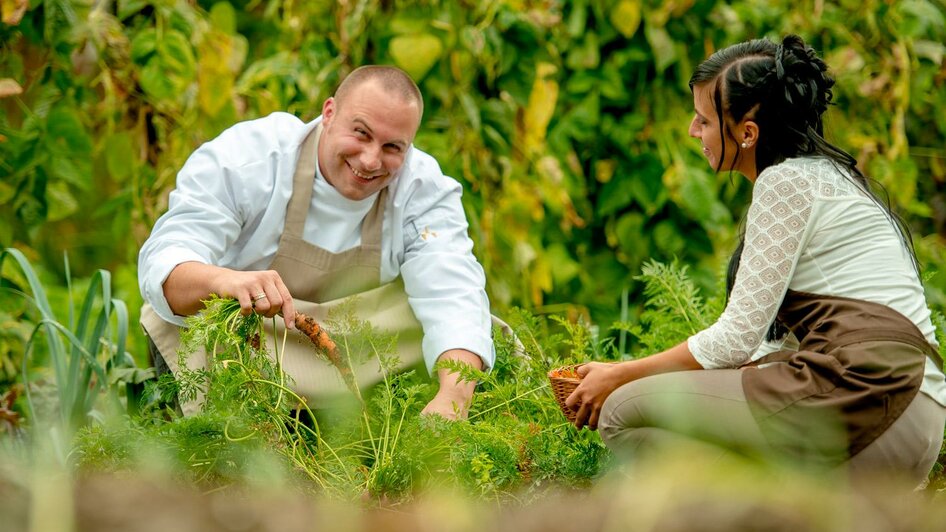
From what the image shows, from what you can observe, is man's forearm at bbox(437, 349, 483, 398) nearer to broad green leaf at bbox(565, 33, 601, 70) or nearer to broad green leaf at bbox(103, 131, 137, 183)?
broad green leaf at bbox(103, 131, 137, 183)

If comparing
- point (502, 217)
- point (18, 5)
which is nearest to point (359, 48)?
point (502, 217)

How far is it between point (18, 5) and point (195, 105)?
26.3 inches

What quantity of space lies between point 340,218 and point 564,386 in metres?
0.82

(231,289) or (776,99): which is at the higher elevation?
(776,99)

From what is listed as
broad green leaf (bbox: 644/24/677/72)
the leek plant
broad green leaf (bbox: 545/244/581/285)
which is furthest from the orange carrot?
broad green leaf (bbox: 644/24/677/72)

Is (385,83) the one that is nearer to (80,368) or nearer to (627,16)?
(80,368)

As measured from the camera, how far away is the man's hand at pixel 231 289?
2295 millimetres

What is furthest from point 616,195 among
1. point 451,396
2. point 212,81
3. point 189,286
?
point 189,286

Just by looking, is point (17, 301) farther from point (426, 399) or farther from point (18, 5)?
point (426, 399)

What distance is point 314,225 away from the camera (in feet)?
9.34

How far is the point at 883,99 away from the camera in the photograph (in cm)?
460

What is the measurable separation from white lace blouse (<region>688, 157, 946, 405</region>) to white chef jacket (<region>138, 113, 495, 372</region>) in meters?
0.72

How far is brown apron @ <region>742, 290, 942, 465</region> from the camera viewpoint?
6.79 feet

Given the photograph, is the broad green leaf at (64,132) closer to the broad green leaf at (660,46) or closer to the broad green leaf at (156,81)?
the broad green leaf at (156,81)
